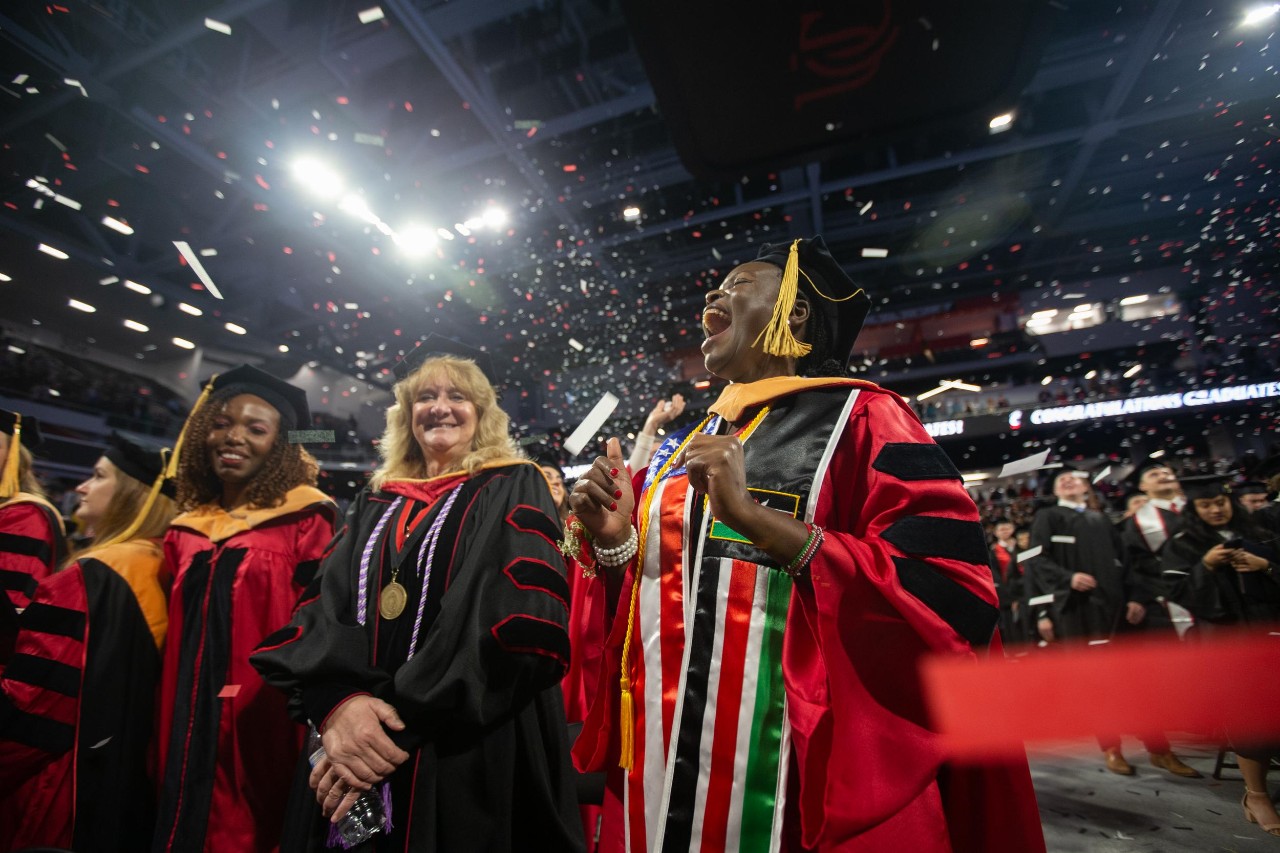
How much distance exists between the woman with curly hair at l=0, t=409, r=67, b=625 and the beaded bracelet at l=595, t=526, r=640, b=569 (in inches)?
99.3

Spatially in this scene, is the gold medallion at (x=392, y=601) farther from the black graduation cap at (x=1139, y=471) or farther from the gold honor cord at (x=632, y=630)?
the black graduation cap at (x=1139, y=471)

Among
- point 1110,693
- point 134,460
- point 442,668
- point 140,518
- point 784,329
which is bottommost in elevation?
point 1110,693

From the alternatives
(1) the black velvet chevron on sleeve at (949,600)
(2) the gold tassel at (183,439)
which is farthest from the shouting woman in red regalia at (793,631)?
(2) the gold tassel at (183,439)

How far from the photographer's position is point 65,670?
2.04 meters

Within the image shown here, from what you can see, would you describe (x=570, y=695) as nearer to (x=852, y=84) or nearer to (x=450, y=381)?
(x=450, y=381)

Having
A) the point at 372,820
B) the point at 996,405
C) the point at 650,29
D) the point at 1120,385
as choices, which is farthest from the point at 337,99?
the point at 1120,385

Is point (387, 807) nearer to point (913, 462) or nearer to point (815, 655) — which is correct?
point (815, 655)

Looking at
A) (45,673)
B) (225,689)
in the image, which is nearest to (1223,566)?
(225,689)

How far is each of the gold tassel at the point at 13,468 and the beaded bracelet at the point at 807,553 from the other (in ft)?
12.7

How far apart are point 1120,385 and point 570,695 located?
72.0ft

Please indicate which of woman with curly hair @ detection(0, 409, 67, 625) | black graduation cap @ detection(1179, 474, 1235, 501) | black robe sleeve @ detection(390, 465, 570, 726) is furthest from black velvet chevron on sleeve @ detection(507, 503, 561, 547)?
black graduation cap @ detection(1179, 474, 1235, 501)

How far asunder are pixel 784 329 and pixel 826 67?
174cm

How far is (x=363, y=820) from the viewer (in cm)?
147

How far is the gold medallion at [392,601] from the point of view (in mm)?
1768
